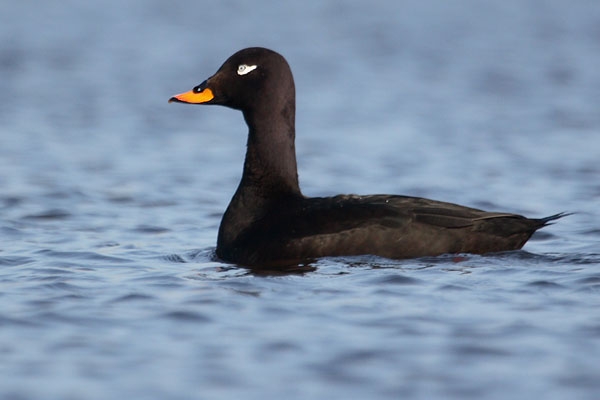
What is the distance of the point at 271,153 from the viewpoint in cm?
831

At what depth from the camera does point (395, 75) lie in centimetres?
1759

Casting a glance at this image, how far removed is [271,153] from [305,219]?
0.81 metres

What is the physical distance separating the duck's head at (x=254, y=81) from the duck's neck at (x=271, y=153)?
0.08 m

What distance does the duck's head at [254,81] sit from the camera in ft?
27.3

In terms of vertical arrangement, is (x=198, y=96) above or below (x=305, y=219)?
above

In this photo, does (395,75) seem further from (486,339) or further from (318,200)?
(486,339)

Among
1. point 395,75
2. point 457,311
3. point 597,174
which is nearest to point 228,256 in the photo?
point 457,311

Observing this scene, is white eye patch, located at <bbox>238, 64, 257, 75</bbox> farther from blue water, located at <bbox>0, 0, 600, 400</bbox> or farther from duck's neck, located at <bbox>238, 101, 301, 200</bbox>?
blue water, located at <bbox>0, 0, 600, 400</bbox>

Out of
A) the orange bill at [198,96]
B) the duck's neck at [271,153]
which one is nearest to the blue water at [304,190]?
the duck's neck at [271,153]

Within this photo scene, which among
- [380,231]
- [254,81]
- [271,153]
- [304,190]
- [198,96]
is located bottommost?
[380,231]

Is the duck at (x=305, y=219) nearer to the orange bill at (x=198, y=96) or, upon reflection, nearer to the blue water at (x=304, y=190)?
the orange bill at (x=198, y=96)

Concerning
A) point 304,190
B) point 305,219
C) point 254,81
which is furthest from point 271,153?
point 304,190

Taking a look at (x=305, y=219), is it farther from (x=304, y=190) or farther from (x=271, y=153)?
(x=304, y=190)

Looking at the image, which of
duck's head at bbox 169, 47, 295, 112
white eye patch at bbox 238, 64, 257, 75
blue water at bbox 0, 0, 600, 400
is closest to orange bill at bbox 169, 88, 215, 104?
duck's head at bbox 169, 47, 295, 112
